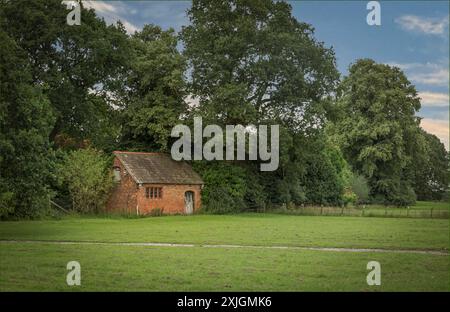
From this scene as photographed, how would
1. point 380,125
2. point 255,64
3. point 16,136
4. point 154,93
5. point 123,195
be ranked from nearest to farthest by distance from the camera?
point 16,136 → point 123,195 → point 255,64 → point 154,93 → point 380,125

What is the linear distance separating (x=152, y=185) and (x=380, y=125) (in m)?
33.2

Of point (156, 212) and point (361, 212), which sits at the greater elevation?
point (156, 212)

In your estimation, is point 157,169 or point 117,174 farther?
point 157,169

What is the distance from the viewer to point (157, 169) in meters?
51.1

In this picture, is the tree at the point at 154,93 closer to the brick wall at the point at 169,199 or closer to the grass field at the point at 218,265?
the brick wall at the point at 169,199

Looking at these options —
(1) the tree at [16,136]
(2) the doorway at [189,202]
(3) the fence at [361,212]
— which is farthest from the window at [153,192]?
(1) the tree at [16,136]

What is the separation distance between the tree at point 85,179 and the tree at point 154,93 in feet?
23.1

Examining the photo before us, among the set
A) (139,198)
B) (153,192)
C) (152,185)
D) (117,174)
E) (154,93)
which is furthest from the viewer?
(154,93)

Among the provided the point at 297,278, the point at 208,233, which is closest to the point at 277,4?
the point at 208,233

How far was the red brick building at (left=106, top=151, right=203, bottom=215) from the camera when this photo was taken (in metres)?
48.3

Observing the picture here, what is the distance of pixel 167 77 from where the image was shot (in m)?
53.2

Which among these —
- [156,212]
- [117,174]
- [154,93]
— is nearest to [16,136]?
[117,174]

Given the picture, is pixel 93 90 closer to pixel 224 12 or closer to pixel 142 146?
pixel 142 146

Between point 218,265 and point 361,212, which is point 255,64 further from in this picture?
point 218,265
